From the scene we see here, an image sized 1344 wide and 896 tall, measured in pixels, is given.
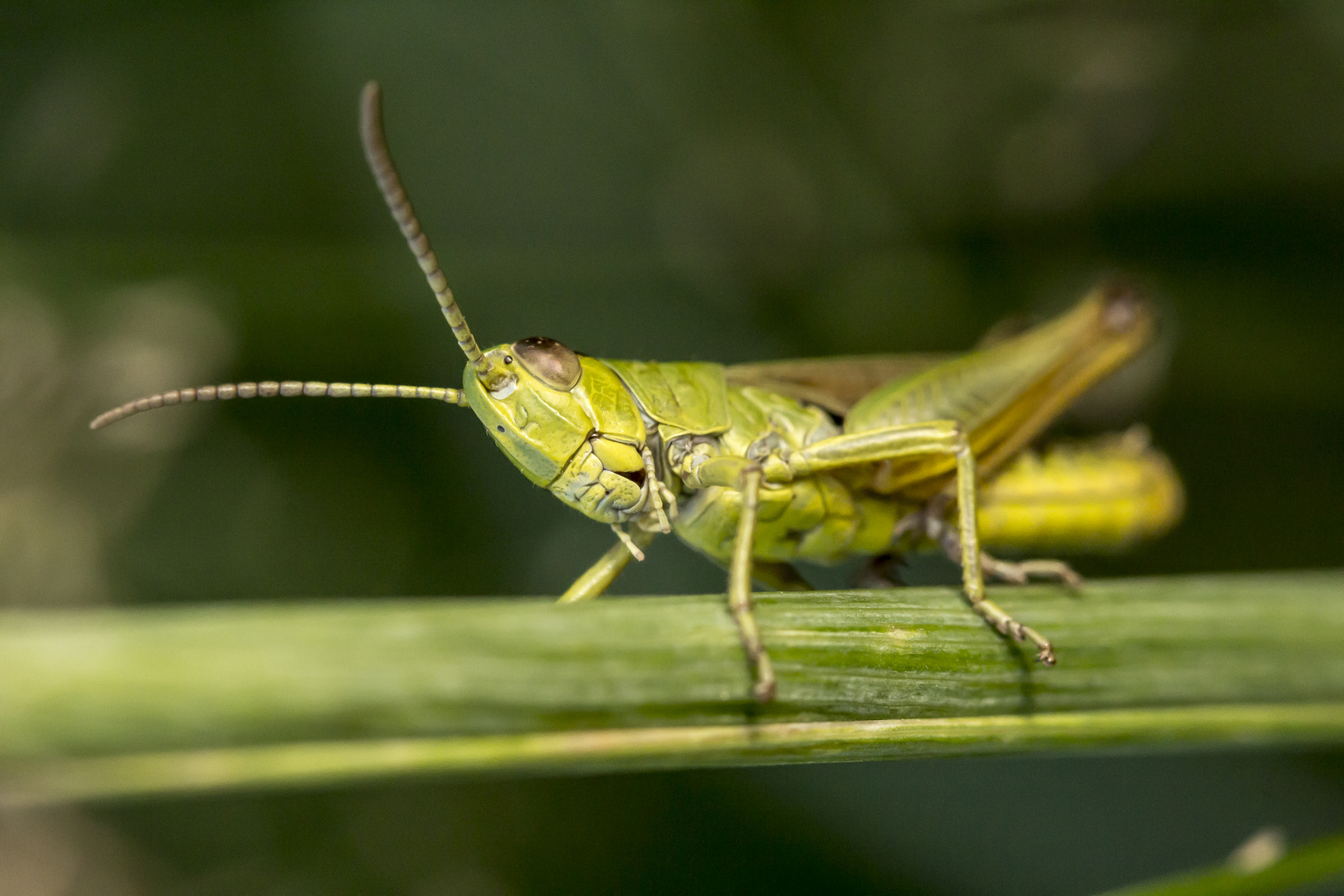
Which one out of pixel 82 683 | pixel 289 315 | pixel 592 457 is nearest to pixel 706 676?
pixel 82 683

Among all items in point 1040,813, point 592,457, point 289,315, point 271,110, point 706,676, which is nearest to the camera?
point 706,676

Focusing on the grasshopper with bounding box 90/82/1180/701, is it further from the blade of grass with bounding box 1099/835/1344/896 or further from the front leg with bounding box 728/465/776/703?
the blade of grass with bounding box 1099/835/1344/896

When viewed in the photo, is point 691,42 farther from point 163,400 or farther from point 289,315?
point 163,400

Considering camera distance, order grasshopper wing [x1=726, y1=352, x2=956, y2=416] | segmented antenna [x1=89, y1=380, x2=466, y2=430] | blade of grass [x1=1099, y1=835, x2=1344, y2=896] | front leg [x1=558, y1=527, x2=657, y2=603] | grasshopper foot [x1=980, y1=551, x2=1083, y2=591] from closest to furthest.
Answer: blade of grass [x1=1099, y1=835, x2=1344, y2=896]
segmented antenna [x1=89, y1=380, x2=466, y2=430]
grasshopper foot [x1=980, y1=551, x2=1083, y2=591]
front leg [x1=558, y1=527, x2=657, y2=603]
grasshopper wing [x1=726, y1=352, x2=956, y2=416]

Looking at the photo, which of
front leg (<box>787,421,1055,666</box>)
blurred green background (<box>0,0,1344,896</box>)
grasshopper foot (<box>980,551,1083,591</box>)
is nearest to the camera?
grasshopper foot (<box>980,551,1083,591</box>)

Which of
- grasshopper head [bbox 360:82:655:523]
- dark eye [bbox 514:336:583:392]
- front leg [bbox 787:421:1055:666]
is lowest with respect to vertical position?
front leg [bbox 787:421:1055:666]

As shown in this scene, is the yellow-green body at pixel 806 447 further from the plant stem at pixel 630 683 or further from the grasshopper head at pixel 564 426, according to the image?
the plant stem at pixel 630 683

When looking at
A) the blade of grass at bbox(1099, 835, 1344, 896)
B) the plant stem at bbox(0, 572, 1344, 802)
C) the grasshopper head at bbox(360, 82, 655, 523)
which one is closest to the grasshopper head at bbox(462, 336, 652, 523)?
the grasshopper head at bbox(360, 82, 655, 523)

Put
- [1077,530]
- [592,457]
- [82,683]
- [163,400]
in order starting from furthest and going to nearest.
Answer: [1077,530] → [592,457] → [163,400] → [82,683]

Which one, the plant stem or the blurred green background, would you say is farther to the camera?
the blurred green background
